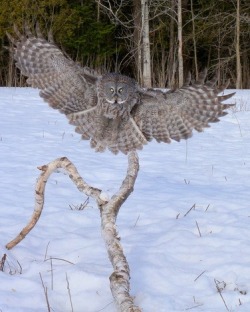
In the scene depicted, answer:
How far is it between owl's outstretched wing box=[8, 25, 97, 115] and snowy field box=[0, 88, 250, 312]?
84 cm

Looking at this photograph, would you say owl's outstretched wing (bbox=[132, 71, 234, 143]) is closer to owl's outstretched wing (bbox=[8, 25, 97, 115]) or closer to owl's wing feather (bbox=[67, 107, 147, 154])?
owl's wing feather (bbox=[67, 107, 147, 154])

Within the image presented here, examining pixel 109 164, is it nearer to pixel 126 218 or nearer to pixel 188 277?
pixel 126 218

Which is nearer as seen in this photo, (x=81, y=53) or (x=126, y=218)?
(x=126, y=218)

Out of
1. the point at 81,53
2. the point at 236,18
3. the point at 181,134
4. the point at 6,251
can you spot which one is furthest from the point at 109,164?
the point at 81,53

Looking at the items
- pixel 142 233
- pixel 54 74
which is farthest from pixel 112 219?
pixel 54 74

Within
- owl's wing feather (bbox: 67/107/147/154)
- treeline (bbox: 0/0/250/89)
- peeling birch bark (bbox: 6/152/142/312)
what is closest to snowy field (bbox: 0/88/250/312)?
peeling birch bark (bbox: 6/152/142/312)

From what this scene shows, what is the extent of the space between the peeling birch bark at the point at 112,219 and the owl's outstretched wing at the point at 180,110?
0.88ft

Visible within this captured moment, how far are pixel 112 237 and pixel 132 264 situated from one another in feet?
1.44

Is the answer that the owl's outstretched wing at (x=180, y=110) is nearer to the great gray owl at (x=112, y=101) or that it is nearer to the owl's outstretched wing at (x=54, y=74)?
the great gray owl at (x=112, y=101)

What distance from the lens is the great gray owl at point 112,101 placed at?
13.0 ft

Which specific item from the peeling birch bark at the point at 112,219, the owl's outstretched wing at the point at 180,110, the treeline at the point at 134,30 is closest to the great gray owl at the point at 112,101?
the owl's outstretched wing at the point at 180,110

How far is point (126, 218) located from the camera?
454cm

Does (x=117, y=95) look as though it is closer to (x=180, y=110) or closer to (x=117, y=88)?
(x=117, y=88)

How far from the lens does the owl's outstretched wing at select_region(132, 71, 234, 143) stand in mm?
3879
